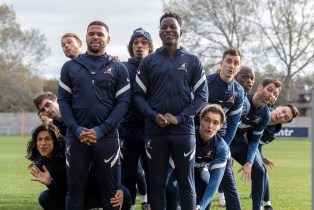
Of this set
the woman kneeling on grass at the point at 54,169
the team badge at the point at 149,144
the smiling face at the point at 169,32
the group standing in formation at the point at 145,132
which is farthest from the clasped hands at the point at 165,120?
the woman kneeling on grass at the point at 54,169

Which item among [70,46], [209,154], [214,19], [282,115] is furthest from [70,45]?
[214,19]

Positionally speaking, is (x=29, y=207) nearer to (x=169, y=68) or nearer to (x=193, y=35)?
(x=169, y=68)

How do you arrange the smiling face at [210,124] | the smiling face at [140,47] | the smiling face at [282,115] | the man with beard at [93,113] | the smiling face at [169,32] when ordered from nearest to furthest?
the man with beard at [93,113], the smiling face at [169,32], the smiling face at [210,124], the smiling face at [140,47], the smiling face at [282,115]

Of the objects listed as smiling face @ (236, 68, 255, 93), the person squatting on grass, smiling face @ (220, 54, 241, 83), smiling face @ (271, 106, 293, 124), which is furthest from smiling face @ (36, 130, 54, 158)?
smiling face @ (271, 106, 293, 124)

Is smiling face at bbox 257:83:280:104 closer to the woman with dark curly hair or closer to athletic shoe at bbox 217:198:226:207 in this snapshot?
athletic shoe at bbox 217:198:226:207

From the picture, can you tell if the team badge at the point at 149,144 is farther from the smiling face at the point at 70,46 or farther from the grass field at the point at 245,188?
the grass field at the point at 245,188

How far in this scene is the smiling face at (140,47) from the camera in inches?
319

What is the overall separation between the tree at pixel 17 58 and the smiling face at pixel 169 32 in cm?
5530

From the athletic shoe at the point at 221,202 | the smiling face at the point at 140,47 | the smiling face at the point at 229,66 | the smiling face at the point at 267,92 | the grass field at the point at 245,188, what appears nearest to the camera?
the smiling face at the point at 229,66

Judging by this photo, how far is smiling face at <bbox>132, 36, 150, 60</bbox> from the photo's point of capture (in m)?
8.09

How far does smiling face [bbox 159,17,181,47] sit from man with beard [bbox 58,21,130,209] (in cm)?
58

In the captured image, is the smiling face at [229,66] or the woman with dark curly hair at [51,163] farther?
the smiling face at [229,66]

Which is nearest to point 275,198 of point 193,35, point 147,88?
point 147,88

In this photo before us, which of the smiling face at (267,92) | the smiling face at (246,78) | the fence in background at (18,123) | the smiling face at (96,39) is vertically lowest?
the fence in background at (18,123)
